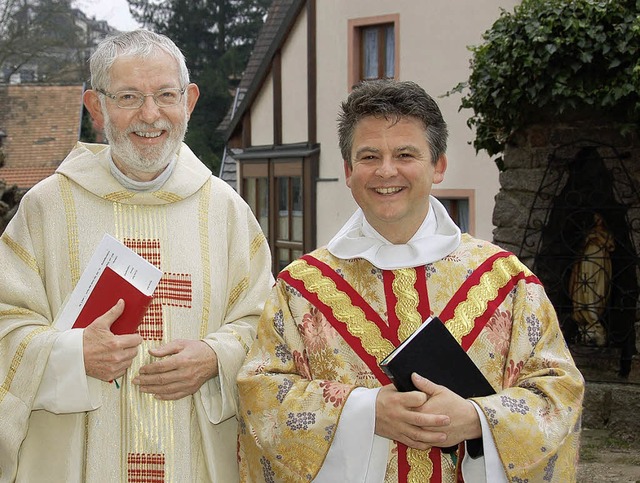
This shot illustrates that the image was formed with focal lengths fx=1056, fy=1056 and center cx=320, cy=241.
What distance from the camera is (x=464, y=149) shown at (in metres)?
14.8

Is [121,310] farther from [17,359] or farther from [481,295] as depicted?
[481,295]

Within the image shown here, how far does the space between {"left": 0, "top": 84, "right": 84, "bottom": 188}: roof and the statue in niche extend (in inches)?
796

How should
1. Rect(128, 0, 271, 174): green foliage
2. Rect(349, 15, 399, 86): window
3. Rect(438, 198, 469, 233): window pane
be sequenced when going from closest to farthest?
Rect(438, 198, 469, 233): window pane < Rect(349, 15, 399, 86): window < Rect(128, 0, 271, 174): green foliage

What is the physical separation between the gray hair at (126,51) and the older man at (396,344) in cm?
66

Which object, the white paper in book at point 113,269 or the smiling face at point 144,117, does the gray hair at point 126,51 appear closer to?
the smiling face at point 144,117

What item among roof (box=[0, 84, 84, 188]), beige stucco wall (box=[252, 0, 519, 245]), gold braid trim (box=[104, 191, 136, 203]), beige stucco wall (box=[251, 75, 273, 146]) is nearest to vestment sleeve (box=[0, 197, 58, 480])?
gold braid trim (box=[104, 191, 136, 203])

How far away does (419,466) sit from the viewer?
301 centimetres

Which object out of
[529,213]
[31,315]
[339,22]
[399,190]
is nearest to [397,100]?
[399,190]

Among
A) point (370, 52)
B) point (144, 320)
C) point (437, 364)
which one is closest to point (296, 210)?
point (370, 52)

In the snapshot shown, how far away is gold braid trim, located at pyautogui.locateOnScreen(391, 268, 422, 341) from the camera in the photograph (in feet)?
10.0

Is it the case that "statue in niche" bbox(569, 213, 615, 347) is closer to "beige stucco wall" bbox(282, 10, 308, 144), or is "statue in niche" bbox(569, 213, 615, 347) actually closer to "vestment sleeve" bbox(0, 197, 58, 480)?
"vestment sleeve" bbox(0, 197, 58, 480)

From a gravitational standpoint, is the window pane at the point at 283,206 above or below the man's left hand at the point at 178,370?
above

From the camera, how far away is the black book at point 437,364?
9.07ft

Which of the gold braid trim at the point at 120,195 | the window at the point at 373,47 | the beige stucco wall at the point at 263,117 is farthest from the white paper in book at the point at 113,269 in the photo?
the beige stucco wall at the point at 263,117
